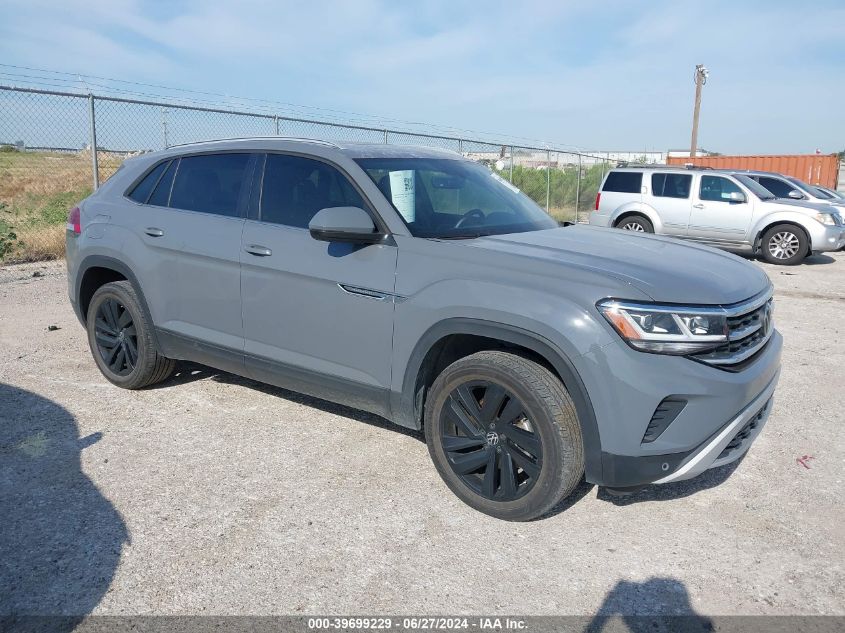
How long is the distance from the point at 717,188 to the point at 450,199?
11.0 m

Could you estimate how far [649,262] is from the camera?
11.3 ft

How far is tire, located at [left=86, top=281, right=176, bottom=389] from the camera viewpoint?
4848 millimetres

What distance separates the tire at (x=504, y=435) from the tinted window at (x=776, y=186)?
12636 millimetres

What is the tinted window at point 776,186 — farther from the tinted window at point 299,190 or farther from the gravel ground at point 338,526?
the tinted window at point 299,190

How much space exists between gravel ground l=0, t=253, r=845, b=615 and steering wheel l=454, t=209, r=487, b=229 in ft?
4.34

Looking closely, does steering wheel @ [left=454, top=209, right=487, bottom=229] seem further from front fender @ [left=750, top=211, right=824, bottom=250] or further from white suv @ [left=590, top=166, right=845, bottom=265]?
front fender @ [left=750, top=211, right=824, bottom=250]

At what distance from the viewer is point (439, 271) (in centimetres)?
348

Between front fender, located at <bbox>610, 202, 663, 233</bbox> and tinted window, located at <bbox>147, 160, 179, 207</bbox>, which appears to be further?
front fender, located at <bbox>610, 202, 663, 233</bbox>

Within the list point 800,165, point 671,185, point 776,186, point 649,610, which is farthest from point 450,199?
point 800,165

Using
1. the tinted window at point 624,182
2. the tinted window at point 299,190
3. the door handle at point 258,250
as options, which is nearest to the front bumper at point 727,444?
the tinted window at point 299,190

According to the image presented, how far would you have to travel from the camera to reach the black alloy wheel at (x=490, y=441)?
→ 10.6ft

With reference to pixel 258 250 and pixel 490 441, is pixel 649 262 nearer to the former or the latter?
pixel 490 441

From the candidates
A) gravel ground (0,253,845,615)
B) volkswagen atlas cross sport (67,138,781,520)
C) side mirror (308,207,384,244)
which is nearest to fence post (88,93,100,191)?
volkswagen atlas cross sport (67,138,781,520)

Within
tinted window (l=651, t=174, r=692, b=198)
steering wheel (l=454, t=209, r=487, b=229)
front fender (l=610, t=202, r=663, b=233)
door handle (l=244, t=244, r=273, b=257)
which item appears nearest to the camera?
steering wheel (l=454, t=209, r=487, b=229)
